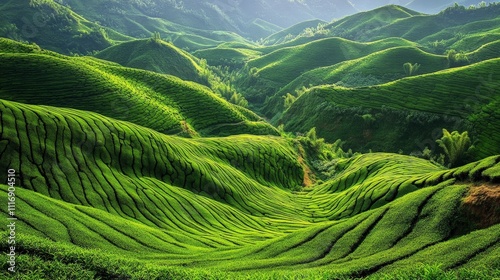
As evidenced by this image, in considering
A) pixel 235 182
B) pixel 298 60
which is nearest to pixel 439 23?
pixel 298 60

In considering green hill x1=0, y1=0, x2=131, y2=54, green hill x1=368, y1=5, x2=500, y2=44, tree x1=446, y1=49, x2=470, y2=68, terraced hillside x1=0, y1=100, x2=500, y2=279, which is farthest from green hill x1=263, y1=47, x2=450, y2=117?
green hill x1=0, y1=0, x2=131, y2=54

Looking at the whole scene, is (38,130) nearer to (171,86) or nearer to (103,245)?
(103,245)

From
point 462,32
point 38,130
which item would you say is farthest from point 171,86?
point 462,32

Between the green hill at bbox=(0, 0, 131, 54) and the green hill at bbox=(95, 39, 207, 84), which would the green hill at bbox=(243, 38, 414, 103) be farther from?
the green hill at bbox=(0, 0, 131, 54)

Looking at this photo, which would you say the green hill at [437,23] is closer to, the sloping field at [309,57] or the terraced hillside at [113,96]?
the sloping field at [309,57]

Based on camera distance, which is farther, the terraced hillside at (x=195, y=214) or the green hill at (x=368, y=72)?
the green hill at (x=368, y=72)

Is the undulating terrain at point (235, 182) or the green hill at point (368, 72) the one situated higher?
the green hill at point (368, 72)

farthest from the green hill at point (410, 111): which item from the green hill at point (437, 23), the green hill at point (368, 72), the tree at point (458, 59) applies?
the green hill at point (437, 23)
